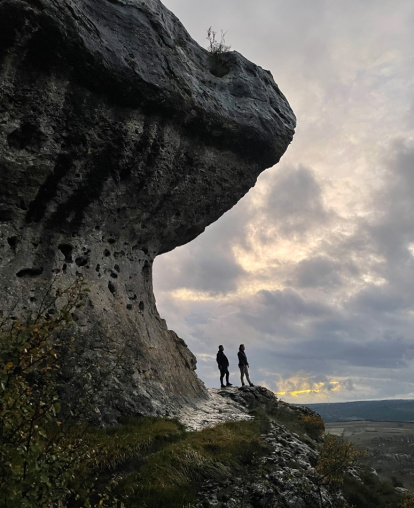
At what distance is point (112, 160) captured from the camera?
19875 mm

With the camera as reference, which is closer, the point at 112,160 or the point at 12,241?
the point at 12,241

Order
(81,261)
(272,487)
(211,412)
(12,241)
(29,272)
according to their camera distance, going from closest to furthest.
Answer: (272,487) → (12,241) → (29,272) → (81,261) → (211,412)

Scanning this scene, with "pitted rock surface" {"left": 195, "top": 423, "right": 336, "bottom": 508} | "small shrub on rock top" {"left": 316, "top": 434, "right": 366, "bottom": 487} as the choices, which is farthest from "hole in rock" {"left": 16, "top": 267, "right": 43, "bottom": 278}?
"small shrub on rock top" {"left": 316, "top": 434, "right": 366, "bottom": 487}

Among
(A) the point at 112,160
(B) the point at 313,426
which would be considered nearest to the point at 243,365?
(B) the point at 313,426

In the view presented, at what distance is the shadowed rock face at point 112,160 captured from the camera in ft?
56.2

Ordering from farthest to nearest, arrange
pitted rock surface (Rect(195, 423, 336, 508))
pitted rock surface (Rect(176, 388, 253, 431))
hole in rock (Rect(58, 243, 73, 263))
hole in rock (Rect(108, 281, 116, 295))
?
hole in rock (Rect(108, 281, 116, 295)) < hole in rock (Rect(58, 243, 73, 263)) < pitted rock surface (Rect(176, 388, 253, 431)) < pitted rock surface (Rect(195, 423, 336, 508))

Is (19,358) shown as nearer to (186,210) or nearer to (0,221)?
(0,221)

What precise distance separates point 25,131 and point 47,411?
15135mm

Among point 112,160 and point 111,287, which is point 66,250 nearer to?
point 111,287

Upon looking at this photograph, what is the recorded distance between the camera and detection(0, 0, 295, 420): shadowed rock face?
17125 millimetres

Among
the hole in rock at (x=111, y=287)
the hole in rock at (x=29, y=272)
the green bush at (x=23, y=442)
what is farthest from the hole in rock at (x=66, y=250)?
the green bush at (x=23, y=442)

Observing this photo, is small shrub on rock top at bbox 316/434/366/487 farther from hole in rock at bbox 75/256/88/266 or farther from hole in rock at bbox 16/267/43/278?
hole in rock at bbox 16/267/43/278

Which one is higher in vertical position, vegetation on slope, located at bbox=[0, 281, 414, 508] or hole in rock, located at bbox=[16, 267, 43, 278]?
hole in rock, located at bbox=[16, 267, 43, 278]

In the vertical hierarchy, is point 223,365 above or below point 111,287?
below
